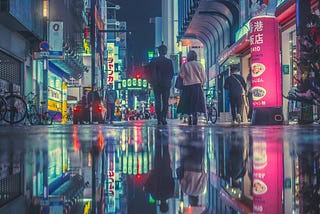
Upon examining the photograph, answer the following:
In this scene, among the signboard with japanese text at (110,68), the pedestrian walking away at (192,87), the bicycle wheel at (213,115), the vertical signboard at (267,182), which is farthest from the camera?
the signboard with japanese text at (110,68)

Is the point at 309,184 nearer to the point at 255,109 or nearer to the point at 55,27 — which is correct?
the point at 255,109

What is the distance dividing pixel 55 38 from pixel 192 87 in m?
14.5

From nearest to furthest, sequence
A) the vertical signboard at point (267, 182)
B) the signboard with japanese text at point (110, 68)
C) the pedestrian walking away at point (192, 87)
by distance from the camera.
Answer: the vertical signboard at point (267, 182) < the pedestrian walking away at point (192, 87) < the signboard with japanese text at point (110, 68)

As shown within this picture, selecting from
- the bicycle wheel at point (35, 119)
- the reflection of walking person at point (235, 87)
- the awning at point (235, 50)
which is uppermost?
the awning at point (235, 50)

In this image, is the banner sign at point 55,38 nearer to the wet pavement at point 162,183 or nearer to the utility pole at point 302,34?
the utility pole at point 302,34

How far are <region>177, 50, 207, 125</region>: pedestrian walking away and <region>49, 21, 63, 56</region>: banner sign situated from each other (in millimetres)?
12561

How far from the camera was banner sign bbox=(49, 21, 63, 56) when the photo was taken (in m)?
23.6

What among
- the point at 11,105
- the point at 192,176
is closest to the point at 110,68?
the point at 11,105

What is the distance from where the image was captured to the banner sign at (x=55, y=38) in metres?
23.6

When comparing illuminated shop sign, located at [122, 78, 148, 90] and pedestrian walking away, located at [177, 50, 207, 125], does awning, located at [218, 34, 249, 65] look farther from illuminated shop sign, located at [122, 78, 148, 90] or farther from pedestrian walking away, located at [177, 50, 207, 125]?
illuminated shop sign, located at [122, 78, 148, 90]

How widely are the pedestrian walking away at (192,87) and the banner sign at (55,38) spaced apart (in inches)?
495

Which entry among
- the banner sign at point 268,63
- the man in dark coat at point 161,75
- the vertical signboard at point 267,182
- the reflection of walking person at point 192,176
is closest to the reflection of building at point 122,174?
the reflection of walking person at point 192,176

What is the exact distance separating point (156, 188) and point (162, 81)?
33.1 ft

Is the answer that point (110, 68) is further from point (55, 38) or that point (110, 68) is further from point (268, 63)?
point (268, 63)
